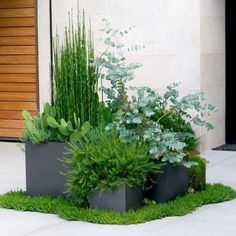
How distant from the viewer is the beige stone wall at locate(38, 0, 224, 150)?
37.9 feet

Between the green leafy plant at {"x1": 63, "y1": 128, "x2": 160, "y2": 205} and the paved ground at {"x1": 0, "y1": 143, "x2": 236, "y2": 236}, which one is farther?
the green leafy plant at {"x1": 63, "y1": 128, "x2": 160, "y2": 205}

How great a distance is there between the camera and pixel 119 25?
39.7 feet

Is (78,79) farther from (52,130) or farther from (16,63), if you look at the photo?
(16,63)

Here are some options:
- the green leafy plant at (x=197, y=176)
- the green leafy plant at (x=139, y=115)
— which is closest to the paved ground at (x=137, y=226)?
the green leafy plant at (x=197, y=176)

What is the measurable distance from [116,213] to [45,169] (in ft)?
3.59

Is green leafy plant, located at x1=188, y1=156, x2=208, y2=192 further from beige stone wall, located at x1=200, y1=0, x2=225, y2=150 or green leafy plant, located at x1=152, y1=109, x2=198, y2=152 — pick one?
beige stone wall, located at x1=200, y1=0, x2=225, y2=150

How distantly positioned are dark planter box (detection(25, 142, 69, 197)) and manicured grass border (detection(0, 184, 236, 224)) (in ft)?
0.37

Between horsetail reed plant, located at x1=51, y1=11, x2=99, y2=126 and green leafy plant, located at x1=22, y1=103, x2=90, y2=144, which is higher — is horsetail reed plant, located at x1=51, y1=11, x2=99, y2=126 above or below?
above

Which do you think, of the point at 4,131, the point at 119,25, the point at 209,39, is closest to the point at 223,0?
the point at 209,39

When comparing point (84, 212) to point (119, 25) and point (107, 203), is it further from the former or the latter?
point (119, 25)

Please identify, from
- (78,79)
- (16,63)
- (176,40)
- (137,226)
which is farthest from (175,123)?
(16,63)

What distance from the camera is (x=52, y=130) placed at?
26.6 ft

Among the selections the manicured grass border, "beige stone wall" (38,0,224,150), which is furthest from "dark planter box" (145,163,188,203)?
"beige stone wall" (38,0,224,150)

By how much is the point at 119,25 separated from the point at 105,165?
5.16m
